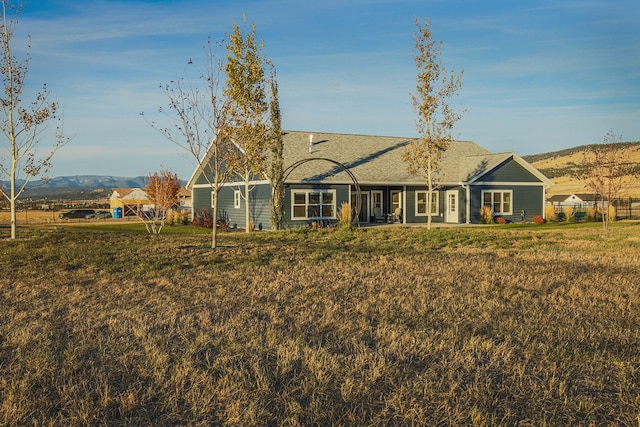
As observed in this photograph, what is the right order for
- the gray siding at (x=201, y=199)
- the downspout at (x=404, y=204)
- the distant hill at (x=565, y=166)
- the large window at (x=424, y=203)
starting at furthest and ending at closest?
the distant hill at (x=565, y=166) → the gray siding at (x=201, y=199) → the large window at (x=424, y=203) → the downspout at (x=404, y=204)

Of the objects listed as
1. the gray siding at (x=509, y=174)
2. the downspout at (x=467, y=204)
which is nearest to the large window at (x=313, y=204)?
the downspout at (x=467, y=204)

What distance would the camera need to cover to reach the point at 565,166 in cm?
13075

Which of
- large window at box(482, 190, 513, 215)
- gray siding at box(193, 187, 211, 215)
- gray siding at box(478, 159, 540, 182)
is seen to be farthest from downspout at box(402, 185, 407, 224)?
gray siding at box(193, 187, 211, 215)

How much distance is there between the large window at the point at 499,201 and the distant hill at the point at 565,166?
60.4 m

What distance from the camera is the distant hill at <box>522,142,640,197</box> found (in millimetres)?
97125

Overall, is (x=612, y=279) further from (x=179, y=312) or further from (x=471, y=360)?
(x=179, y=312)

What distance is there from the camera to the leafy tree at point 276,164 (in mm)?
28078

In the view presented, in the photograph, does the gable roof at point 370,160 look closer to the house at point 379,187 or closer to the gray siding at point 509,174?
the house at point 379,187

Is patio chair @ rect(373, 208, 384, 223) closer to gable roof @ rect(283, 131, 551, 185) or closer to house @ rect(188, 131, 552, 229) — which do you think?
house @ rect(188, 131, 552, 229)

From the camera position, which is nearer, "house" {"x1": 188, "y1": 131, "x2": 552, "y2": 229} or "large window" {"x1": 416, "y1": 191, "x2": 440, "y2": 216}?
"house" {"x1": 188, "y1": 131, "x2": 552, "y2": 229}

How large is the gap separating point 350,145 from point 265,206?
27.4 feet

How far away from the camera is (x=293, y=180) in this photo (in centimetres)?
2941

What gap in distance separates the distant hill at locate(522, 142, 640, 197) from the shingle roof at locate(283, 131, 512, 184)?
199 ft

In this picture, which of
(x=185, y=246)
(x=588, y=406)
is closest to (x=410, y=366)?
(x=588, y=406)
